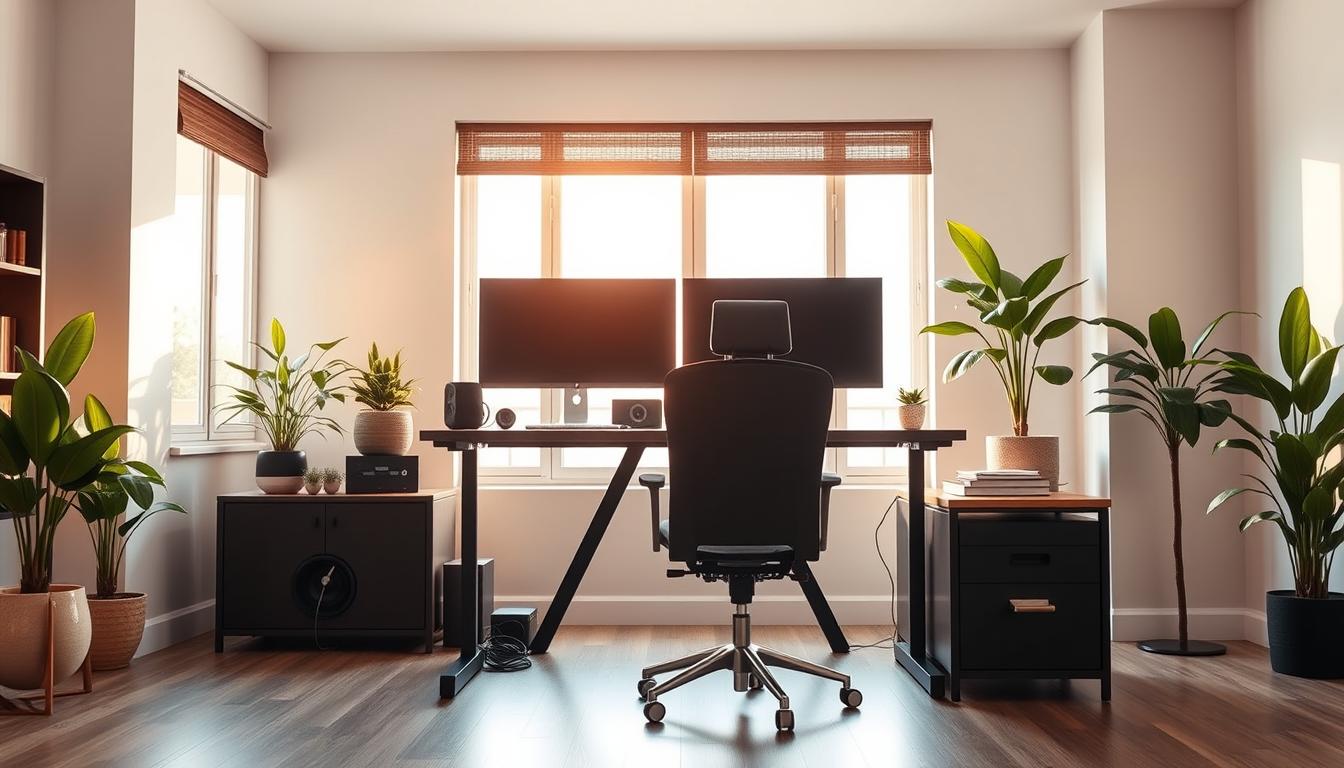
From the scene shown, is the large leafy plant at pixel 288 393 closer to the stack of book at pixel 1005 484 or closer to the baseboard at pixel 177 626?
the baseboard at pixel 177 626

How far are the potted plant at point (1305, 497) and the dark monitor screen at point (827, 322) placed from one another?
1313mm

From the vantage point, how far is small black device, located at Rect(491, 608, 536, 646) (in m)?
4.27

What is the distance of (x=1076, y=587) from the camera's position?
11.4 ft

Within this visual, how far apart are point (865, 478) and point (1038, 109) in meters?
1.94

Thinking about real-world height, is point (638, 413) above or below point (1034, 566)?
above

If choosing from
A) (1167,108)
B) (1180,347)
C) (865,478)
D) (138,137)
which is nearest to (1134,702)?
(1180,347)

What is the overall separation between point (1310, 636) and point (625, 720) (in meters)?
2.47

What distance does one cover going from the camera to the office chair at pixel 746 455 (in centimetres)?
305

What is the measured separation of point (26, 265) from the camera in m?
3.73

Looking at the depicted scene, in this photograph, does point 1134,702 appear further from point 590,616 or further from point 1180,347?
A: point 590,616

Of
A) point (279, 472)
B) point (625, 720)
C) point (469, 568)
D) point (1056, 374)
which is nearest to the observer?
point (625, 720)

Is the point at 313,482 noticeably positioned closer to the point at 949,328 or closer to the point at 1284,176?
the point at 949,328

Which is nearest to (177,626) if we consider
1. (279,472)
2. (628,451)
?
(279,472)

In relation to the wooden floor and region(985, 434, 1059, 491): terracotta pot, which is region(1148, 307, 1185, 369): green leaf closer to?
region(985, 434, 1059, 491): terracotta pot
